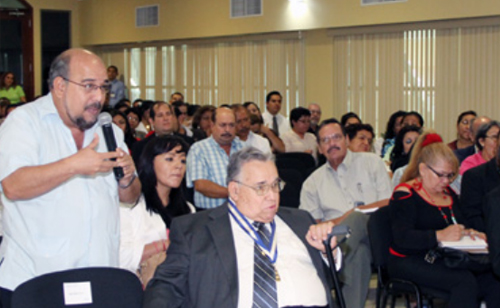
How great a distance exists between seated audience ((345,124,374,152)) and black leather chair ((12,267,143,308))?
430 centimetres

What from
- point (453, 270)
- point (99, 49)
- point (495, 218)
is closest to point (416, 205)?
point (453, 270)

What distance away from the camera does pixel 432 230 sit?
4.11 m

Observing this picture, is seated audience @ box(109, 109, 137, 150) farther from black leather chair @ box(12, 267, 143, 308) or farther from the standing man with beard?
black leather chair @ box(12, 267, 143, 308)

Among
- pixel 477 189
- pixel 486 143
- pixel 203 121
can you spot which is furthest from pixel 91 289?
pixel 203 121

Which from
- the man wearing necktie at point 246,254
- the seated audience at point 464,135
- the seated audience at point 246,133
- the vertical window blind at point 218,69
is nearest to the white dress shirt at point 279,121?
the vertical window blind at point 218,69

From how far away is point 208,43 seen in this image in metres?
12.4

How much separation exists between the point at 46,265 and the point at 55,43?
12617 millimetres

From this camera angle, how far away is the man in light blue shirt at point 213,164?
5.53 meters

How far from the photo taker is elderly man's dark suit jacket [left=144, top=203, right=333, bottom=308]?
2.60 metres

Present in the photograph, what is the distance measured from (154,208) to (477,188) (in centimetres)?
228

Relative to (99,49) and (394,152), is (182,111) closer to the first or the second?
(394,152)

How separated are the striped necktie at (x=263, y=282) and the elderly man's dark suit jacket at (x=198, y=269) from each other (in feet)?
0.27

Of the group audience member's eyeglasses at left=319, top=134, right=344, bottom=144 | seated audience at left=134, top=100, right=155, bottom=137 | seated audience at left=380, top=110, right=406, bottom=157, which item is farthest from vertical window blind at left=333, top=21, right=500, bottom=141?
audience member's eyeglasses at left=319, top=134, right=344, bottom=144

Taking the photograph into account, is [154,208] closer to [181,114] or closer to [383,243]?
[383,243]
